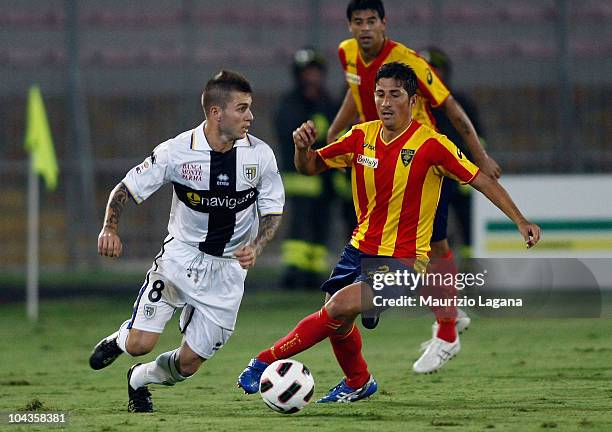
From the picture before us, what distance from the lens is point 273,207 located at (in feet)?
22.8

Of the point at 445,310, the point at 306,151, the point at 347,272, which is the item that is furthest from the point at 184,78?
the point at 347,272

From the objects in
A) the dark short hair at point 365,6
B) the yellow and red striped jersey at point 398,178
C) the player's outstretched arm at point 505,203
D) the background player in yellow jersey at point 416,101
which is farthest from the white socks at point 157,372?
the dark short hair at point 365,6

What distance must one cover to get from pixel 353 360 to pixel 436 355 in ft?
3.71

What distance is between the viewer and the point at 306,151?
693 cm

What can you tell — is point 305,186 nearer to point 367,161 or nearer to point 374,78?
point 374,78

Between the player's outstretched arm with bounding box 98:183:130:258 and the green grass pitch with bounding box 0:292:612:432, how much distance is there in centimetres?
83

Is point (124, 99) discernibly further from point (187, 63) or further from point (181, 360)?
point (181, 360)

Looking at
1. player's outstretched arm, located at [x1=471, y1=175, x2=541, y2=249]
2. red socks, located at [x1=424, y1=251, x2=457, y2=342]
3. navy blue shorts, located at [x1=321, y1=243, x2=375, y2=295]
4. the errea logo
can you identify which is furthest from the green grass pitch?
the errea logo

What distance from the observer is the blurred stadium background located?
567 inches

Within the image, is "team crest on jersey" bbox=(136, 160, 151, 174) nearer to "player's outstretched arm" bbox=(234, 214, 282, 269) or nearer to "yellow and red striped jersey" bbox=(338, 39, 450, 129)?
"player's outstretched arm" bbox=(234, 214, 282, 269)

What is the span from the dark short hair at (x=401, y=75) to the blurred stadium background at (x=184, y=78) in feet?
25.1

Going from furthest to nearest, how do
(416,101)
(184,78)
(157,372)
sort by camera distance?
(184,78) < (416,101) < (157,372)

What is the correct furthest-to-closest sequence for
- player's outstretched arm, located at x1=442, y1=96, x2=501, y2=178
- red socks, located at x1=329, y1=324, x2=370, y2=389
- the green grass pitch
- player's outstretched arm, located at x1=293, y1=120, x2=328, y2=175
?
1. player's outstretched arm, located at x1=442, y1=96, x2=501, y2=178
2. red socks, located at x1=329, y1=324, x2=370, y2=389
3. player's outstretched arm, located at x1=293, y1=120, x2=328, y2=175
4. the green grass pitch

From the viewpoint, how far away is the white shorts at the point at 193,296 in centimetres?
689
